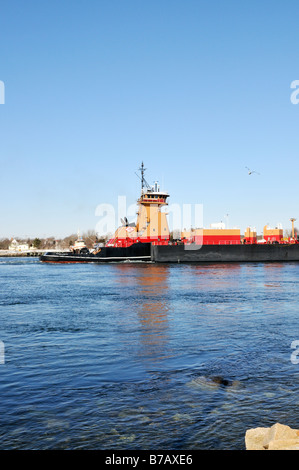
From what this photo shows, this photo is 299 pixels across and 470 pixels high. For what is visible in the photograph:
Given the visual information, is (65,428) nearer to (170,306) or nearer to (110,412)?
(110,412)

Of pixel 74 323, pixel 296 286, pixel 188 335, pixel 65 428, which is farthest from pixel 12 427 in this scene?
pixel 296 286

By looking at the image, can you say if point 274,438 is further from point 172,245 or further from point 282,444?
point 172,245

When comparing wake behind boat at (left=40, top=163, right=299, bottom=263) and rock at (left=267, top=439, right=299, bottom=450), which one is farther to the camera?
wake behind boat at (left=40, top=163, right=299, bottom=263)

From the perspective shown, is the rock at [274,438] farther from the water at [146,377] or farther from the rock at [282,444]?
the water at [146,377]

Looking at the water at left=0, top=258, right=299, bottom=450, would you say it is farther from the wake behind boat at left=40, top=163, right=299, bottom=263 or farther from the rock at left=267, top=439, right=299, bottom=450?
the wake behind boat at left=40, top=163, right=299, bottom=263

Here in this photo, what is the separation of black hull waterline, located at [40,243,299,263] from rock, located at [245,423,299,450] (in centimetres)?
6619

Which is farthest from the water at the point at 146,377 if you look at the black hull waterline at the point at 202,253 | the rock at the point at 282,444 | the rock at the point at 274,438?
the black hull waterline at the point at 202,253

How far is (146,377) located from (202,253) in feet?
209

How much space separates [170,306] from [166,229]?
55190mm

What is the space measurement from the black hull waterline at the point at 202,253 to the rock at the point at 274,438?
6619 cm

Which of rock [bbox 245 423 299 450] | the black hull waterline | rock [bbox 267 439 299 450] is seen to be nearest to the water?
rock [bbox 245 423 299 450]

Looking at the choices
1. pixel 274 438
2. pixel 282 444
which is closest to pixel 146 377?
pixel 274 438

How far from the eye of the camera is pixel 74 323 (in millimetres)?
19000

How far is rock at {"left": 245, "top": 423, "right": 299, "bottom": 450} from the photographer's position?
5.59 m
